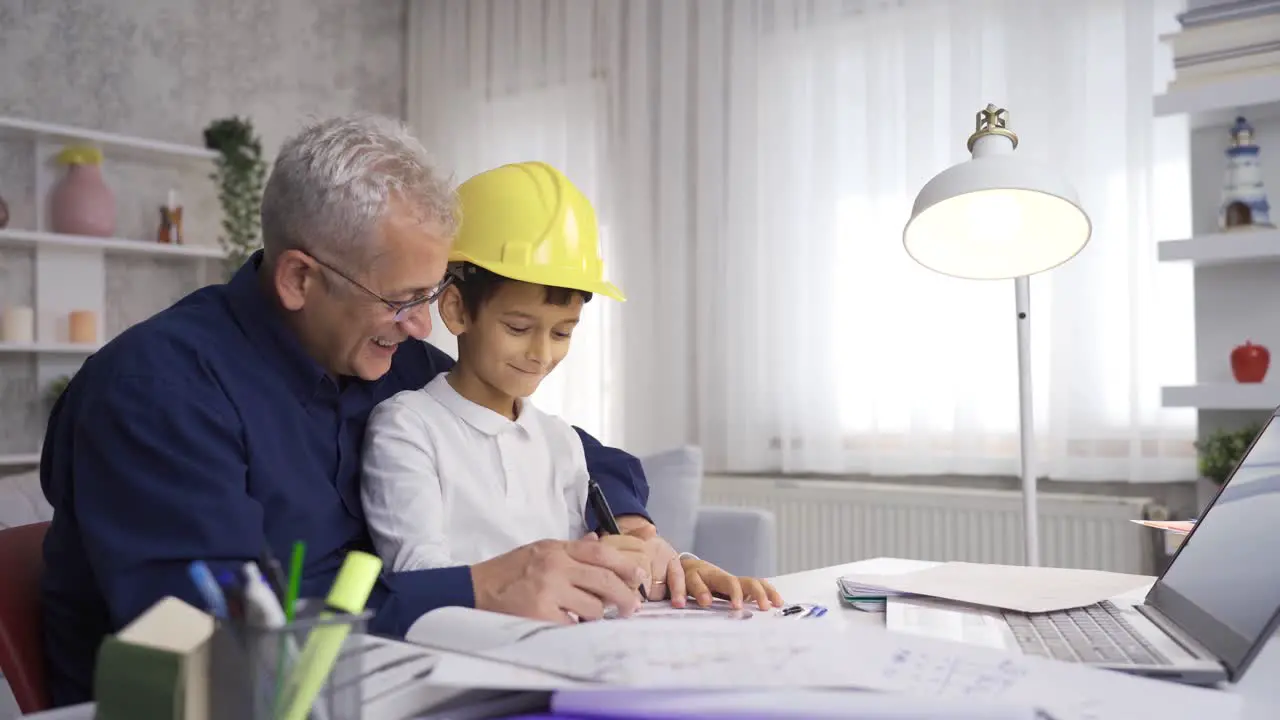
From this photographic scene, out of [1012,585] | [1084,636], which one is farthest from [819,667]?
[1012,585]

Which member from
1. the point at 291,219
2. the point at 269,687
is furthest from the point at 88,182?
the point at 269,687

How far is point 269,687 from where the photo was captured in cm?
57

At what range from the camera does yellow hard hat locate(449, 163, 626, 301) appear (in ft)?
4.85

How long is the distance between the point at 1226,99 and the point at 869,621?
74.8 inches

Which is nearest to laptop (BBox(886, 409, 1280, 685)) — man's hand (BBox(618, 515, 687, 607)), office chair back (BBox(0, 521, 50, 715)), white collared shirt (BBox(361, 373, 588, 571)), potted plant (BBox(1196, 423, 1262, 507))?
man's hand (BBox(618, 515, 687, 607))

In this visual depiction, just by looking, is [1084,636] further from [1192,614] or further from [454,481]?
[454,481]

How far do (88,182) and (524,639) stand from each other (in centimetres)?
366

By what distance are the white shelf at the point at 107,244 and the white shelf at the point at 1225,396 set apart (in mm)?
3251

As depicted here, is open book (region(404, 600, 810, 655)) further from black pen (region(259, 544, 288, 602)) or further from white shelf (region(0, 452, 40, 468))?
white shelf (region(0, 452, 40, 468))

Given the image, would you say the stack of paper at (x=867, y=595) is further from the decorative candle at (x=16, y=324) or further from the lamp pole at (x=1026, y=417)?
the decorative candle at (x=16, y=324)

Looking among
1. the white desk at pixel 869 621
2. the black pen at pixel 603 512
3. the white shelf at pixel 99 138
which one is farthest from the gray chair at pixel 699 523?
the white shelf at pixel 99 138

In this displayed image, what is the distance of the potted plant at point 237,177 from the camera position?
4125 mm

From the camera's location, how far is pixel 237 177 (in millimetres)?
4164

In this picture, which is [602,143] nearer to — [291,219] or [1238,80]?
[1238,80]
